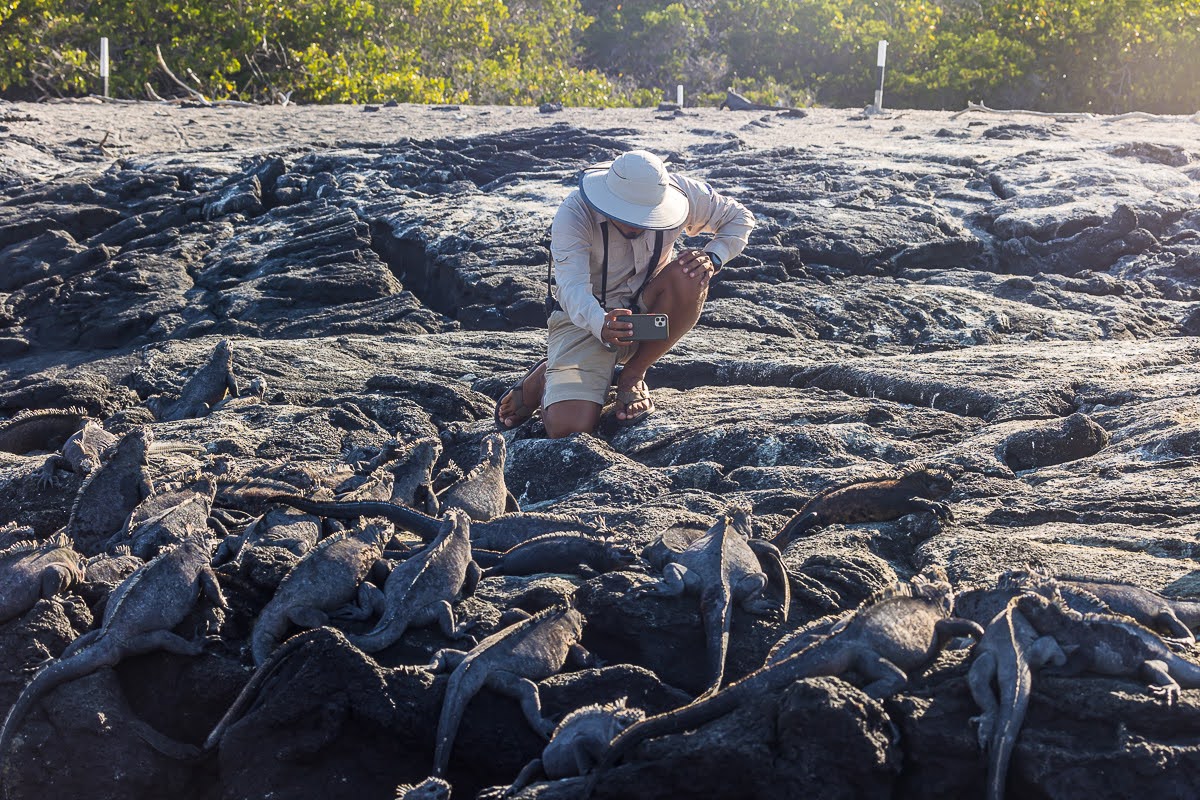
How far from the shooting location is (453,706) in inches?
146

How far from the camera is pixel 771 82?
26.1 meters

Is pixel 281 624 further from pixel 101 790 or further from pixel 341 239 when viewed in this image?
pixel 341 239

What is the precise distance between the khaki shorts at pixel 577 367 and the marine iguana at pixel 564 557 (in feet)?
6.39

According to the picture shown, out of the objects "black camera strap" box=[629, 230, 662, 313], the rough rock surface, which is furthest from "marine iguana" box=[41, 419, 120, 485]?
"black camera strap" box=[629, 230, 662, 313]

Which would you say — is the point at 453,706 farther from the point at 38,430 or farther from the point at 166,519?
the point at 38,430

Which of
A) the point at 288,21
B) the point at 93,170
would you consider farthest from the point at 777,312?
the point at 288,21

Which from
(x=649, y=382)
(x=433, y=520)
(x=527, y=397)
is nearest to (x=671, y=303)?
(x=527, y=397)

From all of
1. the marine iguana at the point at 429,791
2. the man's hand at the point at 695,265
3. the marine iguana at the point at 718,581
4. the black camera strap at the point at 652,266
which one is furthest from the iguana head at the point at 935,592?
the black camera strap at the point at 652,266

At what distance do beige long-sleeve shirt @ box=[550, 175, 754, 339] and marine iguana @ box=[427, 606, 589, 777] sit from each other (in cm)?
251

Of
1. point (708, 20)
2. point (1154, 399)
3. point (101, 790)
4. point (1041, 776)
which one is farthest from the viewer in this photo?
point (708, 20)

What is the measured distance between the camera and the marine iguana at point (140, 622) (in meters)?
3.95

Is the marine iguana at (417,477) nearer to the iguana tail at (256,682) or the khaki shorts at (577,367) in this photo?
the khaki shorts at (577,367)

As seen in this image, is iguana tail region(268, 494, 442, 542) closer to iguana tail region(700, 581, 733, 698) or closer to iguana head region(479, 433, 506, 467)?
iguana head region(479, 433, 506, 467)

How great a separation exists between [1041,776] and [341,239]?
28.0 ft
